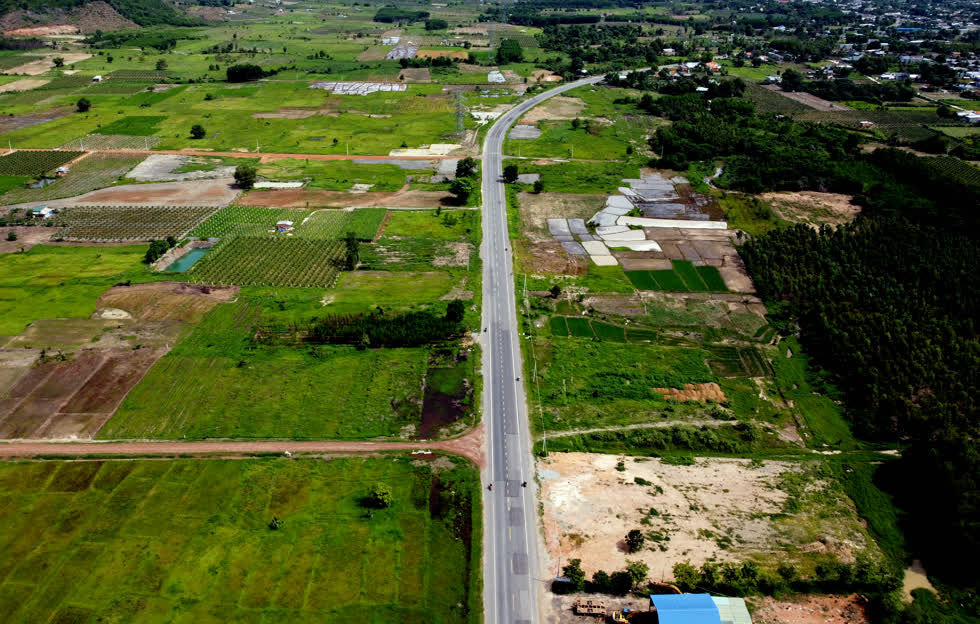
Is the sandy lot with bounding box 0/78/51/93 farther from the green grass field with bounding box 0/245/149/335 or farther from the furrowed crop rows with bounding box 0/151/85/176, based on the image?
the green grass field with bounding box 0/245/149/335

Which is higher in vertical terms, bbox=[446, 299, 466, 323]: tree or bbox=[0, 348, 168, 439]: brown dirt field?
bbox=[446, 299, 466, 323]: tree

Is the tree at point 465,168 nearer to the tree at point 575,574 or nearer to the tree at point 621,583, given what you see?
the tree at point 575,574

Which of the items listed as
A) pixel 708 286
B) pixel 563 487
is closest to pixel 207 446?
pixel 563 487

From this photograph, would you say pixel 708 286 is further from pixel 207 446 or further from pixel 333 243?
pixel 207 446

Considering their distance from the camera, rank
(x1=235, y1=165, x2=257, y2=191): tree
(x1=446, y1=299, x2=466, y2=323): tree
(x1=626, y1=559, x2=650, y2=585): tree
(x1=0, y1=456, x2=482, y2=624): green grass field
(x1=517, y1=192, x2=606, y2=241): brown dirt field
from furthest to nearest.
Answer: (x1=235, y1=165, x2=257, y2=191): tree, (x1=517, y1=192, x2=606, y2=241): brown dirt field, (x1=446, y1=299, x2=466, y2=323): tree, (x1=626, y1=559, x2=650, y2=585): tree, (x1=0, y1=456, x2=482, y2=624): green grass field

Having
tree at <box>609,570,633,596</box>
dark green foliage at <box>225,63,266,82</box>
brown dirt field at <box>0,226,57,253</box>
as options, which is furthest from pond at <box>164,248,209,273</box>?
dark green foliage at <box>225,63,266,82</box>

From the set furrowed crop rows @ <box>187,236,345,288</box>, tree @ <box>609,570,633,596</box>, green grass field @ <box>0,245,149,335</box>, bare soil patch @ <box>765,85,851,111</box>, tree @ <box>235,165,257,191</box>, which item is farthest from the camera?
bare soil patch @ <box>765,85,851,111</box>
